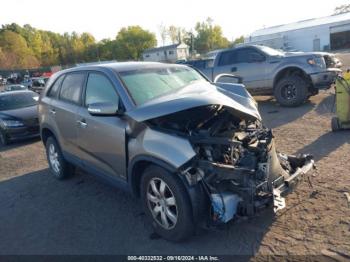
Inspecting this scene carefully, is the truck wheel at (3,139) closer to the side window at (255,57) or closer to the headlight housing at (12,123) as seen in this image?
the headlight housing at (12,123)

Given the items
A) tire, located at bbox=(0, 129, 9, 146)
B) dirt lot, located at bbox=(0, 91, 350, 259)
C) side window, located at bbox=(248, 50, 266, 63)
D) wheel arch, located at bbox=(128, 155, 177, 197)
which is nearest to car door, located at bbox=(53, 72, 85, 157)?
dirt lot, located at bbox=(0, 91, 350, 259)

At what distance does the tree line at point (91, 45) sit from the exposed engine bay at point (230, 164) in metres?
92.5

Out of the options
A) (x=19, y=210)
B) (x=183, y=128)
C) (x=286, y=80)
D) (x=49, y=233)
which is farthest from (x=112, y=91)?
(x=286, y=80)

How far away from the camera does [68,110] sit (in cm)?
512

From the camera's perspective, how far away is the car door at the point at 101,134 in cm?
405

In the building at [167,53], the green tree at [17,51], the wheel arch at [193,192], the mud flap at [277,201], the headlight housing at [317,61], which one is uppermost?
the green tree at [17,51]

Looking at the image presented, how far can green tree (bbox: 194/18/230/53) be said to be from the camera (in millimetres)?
101000

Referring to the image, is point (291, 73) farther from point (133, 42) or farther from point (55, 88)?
point (133, 42)

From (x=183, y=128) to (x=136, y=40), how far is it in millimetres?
100229

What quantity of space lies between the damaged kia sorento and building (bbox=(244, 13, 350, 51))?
157 feet

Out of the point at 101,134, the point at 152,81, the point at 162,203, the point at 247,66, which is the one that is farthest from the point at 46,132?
the point at 247,66

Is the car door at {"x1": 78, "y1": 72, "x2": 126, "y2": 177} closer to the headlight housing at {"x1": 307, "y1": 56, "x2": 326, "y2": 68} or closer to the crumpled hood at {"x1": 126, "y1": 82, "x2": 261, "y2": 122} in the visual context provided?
the crumpled hood at {"x1": 126, "y1": 82, "x2": 261, "y2": 122}

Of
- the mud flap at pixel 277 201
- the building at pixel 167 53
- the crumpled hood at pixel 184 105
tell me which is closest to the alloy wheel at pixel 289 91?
the crumpled hood at pixel 184 105

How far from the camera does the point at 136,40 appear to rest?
327 feet
